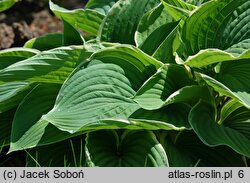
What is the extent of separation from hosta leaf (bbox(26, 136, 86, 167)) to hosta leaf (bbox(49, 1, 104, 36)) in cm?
82

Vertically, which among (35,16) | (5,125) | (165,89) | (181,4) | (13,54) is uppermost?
(181,4)

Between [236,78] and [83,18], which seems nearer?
[236,78]

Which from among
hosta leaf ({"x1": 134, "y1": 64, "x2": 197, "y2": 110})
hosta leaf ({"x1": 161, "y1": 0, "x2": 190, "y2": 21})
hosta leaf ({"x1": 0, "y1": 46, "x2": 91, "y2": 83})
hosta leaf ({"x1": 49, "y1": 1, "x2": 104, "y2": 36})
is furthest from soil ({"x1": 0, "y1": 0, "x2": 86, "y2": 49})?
hosta leaf ({"x1": 134, "y1": 64, "x2": 197, "y2": 110})

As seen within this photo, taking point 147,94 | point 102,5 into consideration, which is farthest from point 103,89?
point 102,5

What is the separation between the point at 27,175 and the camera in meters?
2.94

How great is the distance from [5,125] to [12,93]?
0.24m

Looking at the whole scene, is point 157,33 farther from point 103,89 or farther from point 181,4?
point 103,89

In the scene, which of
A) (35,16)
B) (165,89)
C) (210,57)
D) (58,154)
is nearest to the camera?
(210,57)

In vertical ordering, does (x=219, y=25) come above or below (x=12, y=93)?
above

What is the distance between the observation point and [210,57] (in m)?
3.05

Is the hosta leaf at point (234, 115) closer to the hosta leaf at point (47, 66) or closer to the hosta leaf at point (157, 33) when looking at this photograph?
the hosta leaf at point (157, 33)

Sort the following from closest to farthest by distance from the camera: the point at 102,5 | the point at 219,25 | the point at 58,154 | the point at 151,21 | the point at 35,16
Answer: the point at 219,25 < the point at 58,154 < the point at 151,21 < the point at 102,5 < the point at 35,16

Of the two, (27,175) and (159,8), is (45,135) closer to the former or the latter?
(27,175)

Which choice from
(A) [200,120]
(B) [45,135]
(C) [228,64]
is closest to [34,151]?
(B) [45,135]
